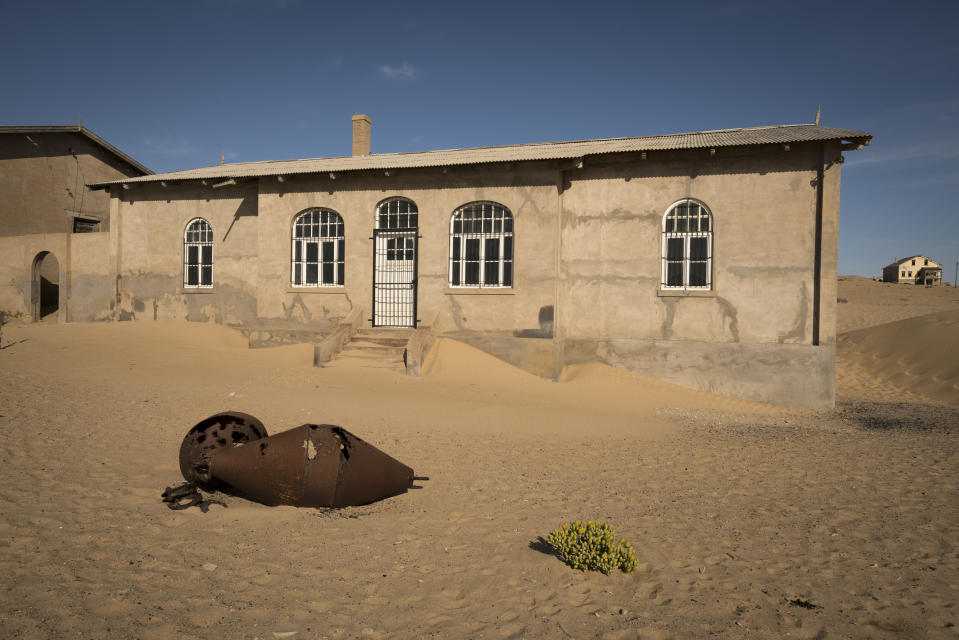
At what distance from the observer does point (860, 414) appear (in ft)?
36.4

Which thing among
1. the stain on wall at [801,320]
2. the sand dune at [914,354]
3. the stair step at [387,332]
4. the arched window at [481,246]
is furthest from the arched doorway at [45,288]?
the sand dune at [914,354]

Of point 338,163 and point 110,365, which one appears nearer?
point 110,365

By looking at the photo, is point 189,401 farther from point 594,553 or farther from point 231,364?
point 594,553

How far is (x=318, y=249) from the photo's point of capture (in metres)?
14.0

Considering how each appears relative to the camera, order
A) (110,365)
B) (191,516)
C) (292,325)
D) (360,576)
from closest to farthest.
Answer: (360,576), (191,516), (110,365), (292,325)

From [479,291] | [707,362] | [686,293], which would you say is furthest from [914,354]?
[479,291]

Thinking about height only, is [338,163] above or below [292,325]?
above

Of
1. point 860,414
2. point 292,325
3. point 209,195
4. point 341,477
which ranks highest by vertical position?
point 209,195

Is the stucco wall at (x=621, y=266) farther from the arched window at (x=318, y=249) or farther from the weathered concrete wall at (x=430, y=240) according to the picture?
the arched window at (x=318, y=249)

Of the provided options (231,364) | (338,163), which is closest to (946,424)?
(231,364)

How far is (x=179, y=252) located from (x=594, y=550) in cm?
1567

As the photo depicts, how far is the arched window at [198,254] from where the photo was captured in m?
15.5

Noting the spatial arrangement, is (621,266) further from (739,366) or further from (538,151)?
(538,151)

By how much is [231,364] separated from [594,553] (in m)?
9.89
